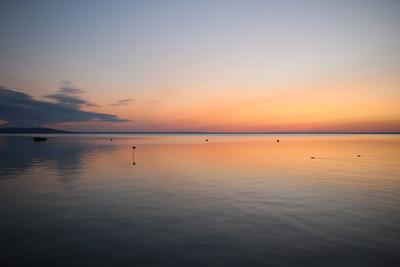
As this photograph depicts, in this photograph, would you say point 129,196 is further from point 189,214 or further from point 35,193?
point 35,193

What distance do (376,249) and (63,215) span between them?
58.3ft

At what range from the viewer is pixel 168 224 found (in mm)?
14523

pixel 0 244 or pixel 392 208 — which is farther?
pixel 392 208

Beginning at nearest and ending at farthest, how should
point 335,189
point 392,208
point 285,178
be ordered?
point 392,208, point 335,189, point 285,178

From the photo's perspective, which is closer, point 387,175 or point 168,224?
point 168,224

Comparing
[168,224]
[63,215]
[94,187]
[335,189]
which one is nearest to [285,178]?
[335,189]

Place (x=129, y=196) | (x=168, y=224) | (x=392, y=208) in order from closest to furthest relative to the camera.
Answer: (x=168, y=224)
(x=392, y=208)
(x=129, y=196)

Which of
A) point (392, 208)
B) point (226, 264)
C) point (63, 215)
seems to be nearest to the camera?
point (226, 264)

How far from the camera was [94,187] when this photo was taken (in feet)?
79.5

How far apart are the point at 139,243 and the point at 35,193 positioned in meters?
15.1

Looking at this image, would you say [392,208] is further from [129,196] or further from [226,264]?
[129,196]

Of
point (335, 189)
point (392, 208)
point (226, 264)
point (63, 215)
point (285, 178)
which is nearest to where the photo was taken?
point (226, 264)

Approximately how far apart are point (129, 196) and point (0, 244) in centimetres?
997

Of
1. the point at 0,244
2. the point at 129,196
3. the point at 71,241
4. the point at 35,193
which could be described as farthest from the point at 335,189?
the point at 35,193
